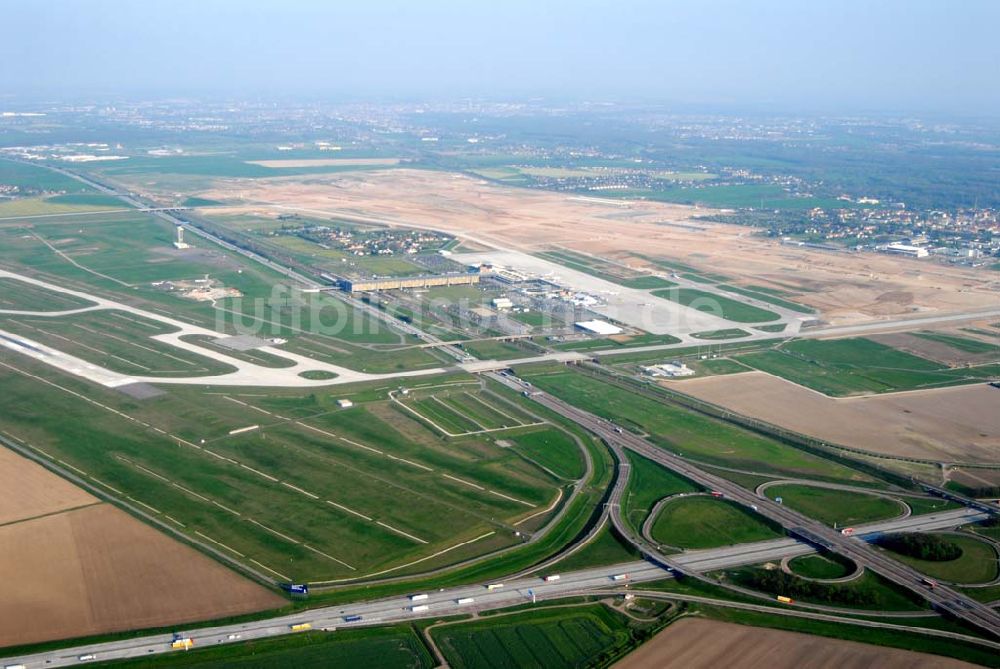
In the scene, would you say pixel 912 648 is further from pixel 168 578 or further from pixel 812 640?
pixel 168 578

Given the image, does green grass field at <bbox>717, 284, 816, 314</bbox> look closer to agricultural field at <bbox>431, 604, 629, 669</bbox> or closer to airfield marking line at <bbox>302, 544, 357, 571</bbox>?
agricultural field at <bbox>431, 604, 629, 669</bbox>

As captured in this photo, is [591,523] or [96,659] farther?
[591,523]

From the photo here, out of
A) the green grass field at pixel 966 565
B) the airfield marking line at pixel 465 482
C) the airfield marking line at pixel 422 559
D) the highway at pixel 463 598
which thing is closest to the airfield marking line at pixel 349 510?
the airfield marking line at pixel 422 559

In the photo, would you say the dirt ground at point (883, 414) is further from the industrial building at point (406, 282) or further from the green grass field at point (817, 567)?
the industrial building at point (406, 282)

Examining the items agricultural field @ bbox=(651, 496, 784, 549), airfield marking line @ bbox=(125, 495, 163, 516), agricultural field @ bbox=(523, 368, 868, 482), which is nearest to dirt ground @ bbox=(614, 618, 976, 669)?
agricultural field @ bbox=(651, 496, 784, 549)

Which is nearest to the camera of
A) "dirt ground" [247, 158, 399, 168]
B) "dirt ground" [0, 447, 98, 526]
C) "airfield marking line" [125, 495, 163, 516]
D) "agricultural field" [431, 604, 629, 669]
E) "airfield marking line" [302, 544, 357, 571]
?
"agricultural field" [431, 604, 629, 669]

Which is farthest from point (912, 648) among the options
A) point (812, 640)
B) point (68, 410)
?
point (68, 410)
